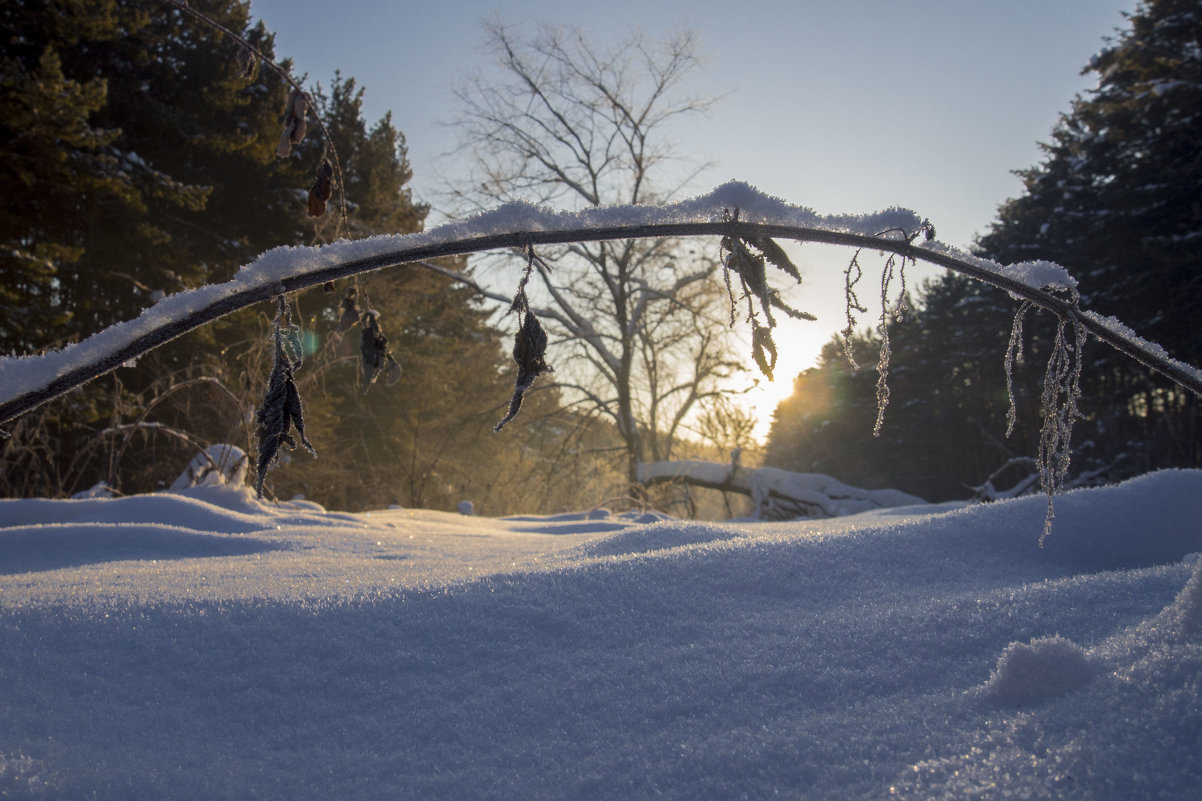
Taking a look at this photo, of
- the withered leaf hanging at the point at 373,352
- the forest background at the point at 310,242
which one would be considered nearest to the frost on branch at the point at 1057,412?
the withered leaf hanging at the point at 373,352

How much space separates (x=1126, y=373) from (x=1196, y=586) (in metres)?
17.6

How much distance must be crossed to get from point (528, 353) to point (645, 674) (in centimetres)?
47

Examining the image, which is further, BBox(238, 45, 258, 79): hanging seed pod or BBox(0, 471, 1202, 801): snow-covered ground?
BBox(238, 45, 258, 79): hanging seed pod

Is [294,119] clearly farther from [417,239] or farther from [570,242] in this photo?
[570,242]

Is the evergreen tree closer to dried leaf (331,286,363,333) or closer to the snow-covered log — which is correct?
the snow-covered log

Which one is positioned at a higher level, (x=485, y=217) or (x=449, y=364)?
(x=449, y=364)

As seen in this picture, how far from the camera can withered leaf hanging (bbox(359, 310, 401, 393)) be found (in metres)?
1.08

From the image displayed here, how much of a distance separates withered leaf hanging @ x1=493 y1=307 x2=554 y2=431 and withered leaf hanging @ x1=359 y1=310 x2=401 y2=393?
18.0 inches

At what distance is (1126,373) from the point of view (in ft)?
46.6

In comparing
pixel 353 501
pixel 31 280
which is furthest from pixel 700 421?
pixel 31 280

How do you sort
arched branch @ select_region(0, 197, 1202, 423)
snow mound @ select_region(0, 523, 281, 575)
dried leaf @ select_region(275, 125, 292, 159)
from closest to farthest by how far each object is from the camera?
arched branch @ select_region(0, 197, 1202, 423) → dried leaf @ select_region(275, 125, 292, 159) → snow mound @ select_region(0, 523, 281, 575)

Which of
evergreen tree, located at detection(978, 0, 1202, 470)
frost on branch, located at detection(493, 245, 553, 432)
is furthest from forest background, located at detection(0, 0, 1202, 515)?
frost on branch, located at detection(493, 245, 553, 432)

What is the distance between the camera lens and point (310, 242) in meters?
9.42

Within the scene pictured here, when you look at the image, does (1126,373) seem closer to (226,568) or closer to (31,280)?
(226,568)
